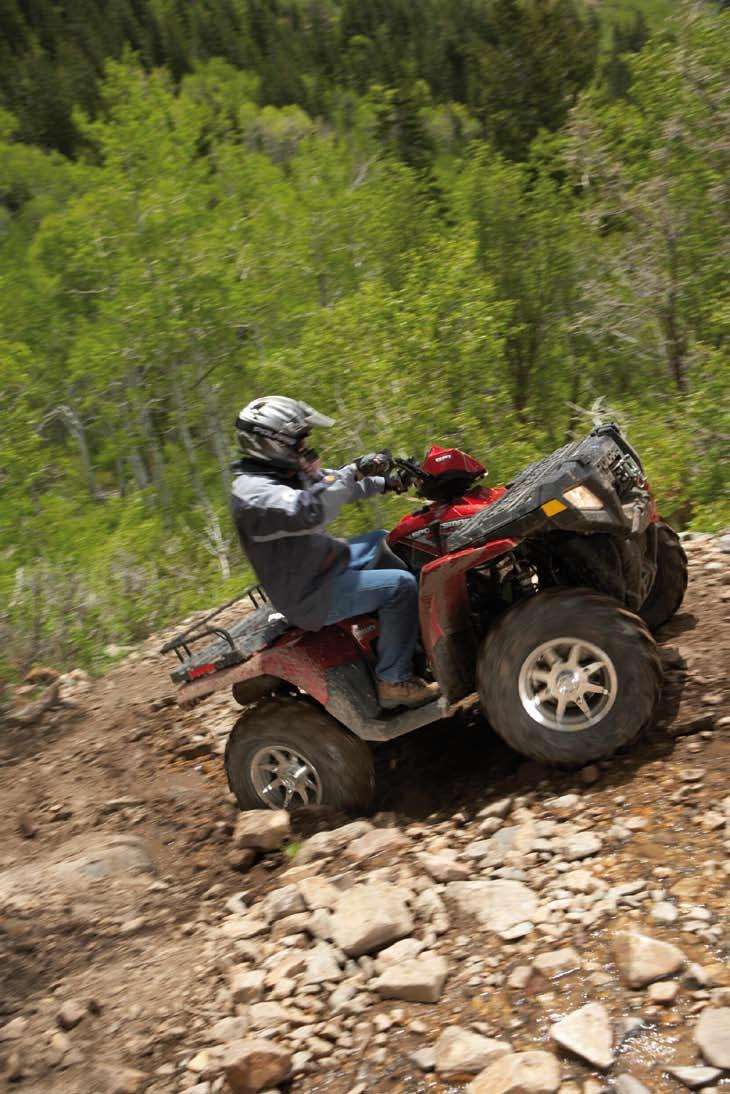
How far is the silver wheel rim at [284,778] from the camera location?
4.99 meters

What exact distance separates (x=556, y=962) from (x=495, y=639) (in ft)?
5.17

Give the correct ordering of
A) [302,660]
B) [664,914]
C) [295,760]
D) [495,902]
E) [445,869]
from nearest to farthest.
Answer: [664,914]
[495,902]
[445,869]
[302,660]
[295,760]

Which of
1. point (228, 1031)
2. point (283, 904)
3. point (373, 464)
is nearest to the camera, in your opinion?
point (228, 1031)

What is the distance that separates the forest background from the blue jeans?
17.5ft

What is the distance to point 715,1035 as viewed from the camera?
98.8 inches

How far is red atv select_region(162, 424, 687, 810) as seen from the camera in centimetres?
416

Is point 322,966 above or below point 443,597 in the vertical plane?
below

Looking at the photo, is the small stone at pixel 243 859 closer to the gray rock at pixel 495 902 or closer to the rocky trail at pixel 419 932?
the rocky trail at pixel 419 932

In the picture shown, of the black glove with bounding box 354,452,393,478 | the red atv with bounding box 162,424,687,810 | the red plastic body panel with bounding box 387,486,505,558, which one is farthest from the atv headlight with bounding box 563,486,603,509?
the black glove with bounding box 354,452,393,478

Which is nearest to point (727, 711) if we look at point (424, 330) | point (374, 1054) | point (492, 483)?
point (374, 1054)

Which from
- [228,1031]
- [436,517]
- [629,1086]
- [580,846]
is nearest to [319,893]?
[228,1031]

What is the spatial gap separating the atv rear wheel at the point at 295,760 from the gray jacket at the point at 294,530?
533mm

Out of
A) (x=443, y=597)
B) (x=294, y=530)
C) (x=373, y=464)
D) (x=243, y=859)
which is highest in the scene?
(x=373, y=464)

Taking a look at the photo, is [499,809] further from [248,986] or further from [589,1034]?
[589,1034]
